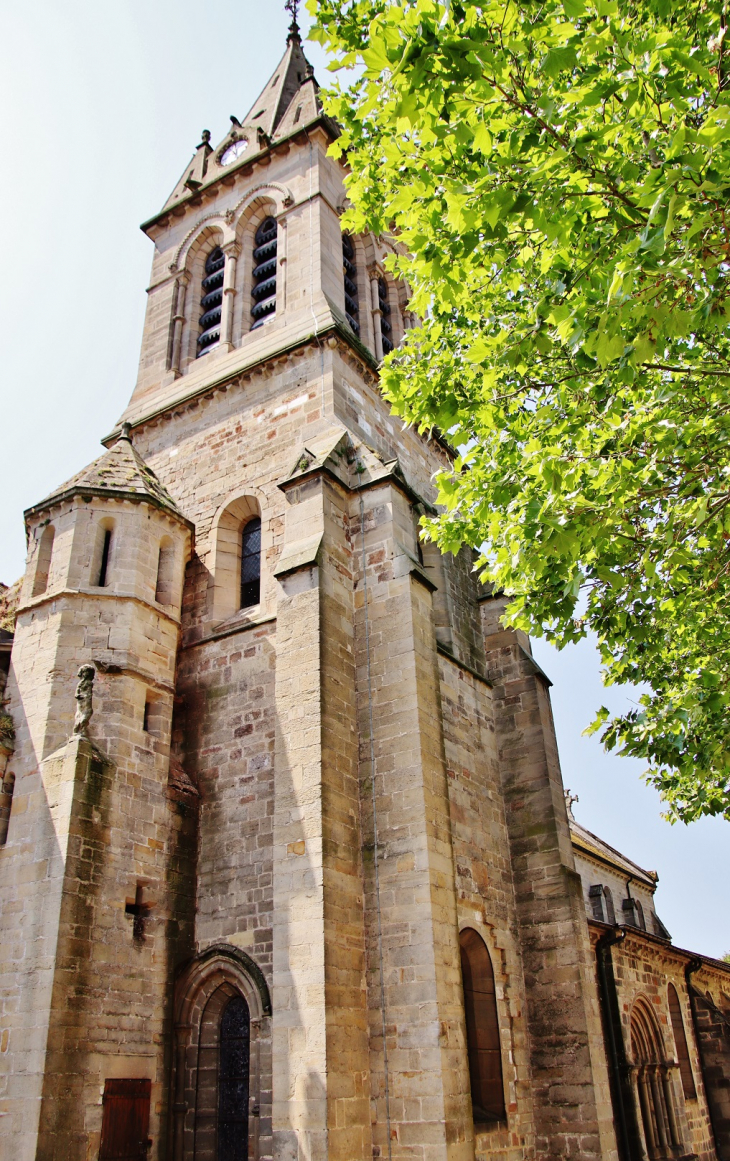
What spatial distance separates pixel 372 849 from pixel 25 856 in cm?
399

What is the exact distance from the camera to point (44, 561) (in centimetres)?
1280

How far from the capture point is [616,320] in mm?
5457

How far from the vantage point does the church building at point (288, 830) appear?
8.91 m

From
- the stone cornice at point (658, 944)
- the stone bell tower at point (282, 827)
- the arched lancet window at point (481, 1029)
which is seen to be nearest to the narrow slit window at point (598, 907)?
the stone cornice at point (658, 944)

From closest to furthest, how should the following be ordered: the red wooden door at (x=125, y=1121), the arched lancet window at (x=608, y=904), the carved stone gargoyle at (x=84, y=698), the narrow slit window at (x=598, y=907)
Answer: the red wooden door at (x=125, y=1121) → the carved stone gargoyle at (x=84, y=698) → the narrow slit window at (x=598, y=907) → the arched lancet window at (x=608, y=904)

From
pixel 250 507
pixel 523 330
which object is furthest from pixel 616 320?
pixel 250 507

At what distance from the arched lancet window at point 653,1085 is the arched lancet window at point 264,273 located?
49.1 feet

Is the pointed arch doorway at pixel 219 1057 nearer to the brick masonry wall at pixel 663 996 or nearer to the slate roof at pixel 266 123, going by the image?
the brick masonry wall at pixel 663 996

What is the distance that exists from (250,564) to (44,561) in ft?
10.0

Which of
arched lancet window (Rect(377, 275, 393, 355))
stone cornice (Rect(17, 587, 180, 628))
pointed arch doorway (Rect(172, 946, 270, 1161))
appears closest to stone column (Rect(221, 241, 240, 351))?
arched lancet window (Rect(377, 275, 393, 355))

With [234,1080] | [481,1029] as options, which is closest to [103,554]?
[234,1080]

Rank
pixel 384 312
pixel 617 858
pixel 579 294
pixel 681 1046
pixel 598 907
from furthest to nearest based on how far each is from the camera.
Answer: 1. pixel 617 858
2. pixel 598 907
3. pixel 384 312
4. pixel 681 1046
5. pixel 579 294

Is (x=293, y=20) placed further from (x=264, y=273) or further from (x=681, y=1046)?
(x=681, y=1046)

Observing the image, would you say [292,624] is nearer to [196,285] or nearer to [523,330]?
[523,330]
